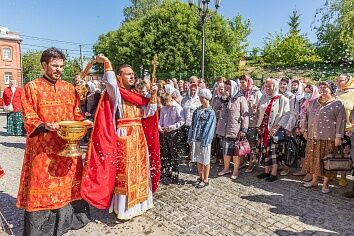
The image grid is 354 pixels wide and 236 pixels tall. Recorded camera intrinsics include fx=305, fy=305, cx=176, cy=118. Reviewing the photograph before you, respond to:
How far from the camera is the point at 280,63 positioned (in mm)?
33000

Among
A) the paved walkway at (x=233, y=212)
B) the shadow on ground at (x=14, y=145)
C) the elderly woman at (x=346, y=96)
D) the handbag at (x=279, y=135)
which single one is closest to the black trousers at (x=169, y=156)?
the paved walkway at (x=233, y=212)

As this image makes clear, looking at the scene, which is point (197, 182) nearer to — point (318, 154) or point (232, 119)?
point (232, 119)

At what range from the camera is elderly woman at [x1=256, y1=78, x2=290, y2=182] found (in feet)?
19.3

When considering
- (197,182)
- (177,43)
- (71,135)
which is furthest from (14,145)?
(177,43)

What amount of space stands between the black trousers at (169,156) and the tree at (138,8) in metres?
39.8

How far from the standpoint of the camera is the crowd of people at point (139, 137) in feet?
11.5

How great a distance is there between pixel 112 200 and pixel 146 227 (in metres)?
0.60

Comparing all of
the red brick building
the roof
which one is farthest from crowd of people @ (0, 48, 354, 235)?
the red brick building

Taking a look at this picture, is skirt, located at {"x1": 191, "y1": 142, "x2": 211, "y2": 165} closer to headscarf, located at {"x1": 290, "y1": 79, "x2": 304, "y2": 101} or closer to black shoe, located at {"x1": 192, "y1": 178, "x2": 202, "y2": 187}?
black shoe, located at {"x1": 192, "y1": 178, "x2": 202, "y2": 187}

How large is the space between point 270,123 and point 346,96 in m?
1.54

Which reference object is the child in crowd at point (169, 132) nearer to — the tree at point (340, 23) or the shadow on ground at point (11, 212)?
the shadow on ground at point (11, 212)

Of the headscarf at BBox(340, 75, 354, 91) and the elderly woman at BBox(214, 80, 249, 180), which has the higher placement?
the headscarf at BBox(340, 75, 354, 91)

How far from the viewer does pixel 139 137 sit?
430 cm

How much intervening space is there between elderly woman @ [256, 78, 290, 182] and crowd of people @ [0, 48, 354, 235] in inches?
0.8
